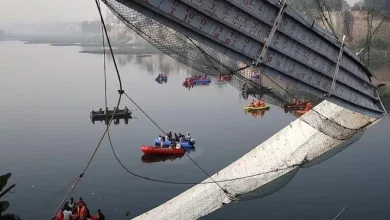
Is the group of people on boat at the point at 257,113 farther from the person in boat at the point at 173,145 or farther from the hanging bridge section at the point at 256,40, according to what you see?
the hanging bridge section at the point at 256,40

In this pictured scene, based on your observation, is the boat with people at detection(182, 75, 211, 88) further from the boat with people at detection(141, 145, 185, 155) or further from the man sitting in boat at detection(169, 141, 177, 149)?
the boat with people at detection(141, 145, 185, 155)

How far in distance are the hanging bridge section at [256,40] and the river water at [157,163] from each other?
1393 centimetres

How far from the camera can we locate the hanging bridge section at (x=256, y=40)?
1129cm

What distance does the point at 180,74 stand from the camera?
114 meters

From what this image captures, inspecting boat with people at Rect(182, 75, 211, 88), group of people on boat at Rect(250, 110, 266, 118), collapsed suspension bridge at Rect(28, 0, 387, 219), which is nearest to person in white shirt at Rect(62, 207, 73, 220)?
collapsed suspension bridge at Rect(28, 0, 387, 219)

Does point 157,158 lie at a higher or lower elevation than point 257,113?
lower

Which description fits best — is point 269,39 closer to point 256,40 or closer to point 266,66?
point 256,40

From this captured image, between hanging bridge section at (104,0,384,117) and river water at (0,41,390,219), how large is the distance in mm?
13933

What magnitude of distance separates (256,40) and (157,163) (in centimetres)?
2768

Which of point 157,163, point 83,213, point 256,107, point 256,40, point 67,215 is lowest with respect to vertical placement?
point 157,163

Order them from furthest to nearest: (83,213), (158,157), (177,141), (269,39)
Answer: (177,141) → (158,157) → (83,213) → (269,39)

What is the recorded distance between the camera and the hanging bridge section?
11289 mm

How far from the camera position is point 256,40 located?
1247cm

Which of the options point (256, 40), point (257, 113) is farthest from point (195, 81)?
point (256, 40)
